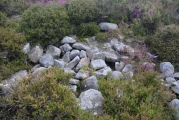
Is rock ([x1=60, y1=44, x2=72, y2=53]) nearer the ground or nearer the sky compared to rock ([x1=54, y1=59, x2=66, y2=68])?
nearer the sky

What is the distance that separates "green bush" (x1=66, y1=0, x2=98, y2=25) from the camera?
7.15 meters

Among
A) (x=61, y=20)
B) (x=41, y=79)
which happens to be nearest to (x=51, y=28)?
(x=61, y=20)

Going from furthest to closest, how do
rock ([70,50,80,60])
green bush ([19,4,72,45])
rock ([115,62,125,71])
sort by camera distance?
green bush ([19,4,72,45]), rock ([70,50,80,60]), rock ([115,62,125,71])

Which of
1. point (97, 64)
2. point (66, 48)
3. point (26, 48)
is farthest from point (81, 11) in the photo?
point (26, 48)

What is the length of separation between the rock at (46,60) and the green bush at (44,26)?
70 centimetres

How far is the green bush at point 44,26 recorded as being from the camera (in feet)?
21.0

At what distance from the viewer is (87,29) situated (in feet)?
23.4

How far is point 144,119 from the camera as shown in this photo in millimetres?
4234

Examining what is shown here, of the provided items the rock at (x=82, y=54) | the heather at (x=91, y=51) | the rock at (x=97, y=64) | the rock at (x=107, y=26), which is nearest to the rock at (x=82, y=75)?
the heather at (x=91, y=51)

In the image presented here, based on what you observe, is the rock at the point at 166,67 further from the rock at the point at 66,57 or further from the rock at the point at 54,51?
the rock at the point at 54,51

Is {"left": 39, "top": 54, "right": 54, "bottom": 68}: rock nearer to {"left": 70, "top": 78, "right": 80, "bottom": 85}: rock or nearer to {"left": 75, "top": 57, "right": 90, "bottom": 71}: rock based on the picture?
{"left": 75, "top": 57, "right": 90, "bottom": 71}: rock

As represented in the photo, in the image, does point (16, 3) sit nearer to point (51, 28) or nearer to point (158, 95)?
point (51, 28)

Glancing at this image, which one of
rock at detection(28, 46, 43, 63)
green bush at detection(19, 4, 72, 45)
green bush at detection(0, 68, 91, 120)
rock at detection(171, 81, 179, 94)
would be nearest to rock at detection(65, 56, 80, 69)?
rock at detection(28, 46, 43, 63)

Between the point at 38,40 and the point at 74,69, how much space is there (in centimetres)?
142
